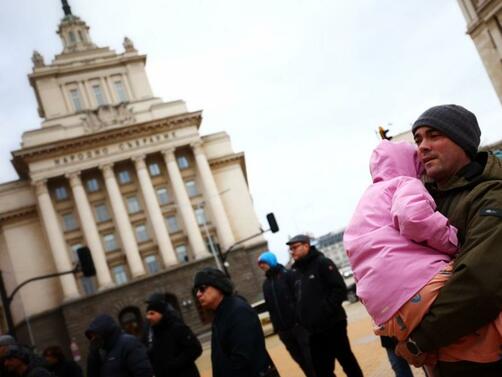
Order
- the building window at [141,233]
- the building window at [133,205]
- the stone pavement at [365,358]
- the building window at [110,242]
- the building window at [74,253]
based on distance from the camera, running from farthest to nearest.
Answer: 1. the building window at [133,205]
2. the building window at [141,233]
3. the building window at [110,242]
4. the building window at [74,253]
5. the stone pavement at [365,358]

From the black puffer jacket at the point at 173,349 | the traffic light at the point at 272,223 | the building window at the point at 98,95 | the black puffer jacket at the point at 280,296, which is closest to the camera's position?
the black puffer jacket at the point at 173,349

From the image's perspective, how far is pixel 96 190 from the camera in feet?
155

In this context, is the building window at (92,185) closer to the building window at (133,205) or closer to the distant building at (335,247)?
the building window at (133,205)

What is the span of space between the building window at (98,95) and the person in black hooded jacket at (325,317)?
4894cm

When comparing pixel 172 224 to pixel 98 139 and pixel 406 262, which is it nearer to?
pixel 98 139

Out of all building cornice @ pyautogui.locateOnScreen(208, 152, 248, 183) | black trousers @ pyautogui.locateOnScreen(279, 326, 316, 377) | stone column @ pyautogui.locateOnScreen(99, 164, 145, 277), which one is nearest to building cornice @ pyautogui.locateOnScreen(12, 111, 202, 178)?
stone column @ pyautogui.locateOnScreen(99, 164, 145, 277)

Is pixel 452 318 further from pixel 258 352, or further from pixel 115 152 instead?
pixel 115 152

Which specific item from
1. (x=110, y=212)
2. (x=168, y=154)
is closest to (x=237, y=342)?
(x=168, y=154)

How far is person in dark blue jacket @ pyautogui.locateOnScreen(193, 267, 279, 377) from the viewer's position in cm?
353

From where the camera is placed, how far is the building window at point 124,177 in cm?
4784

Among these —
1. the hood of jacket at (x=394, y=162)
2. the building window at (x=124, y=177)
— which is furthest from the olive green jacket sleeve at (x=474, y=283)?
the building window at (x=124, y=177)

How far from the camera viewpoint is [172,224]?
4778 centimetres

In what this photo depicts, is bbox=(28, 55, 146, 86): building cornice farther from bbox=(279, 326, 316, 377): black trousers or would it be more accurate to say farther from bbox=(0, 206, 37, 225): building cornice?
bbox=(279, 326, 316, 377): black trousers

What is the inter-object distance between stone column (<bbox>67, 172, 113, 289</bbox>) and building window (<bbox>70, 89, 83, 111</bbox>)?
9117 mm
